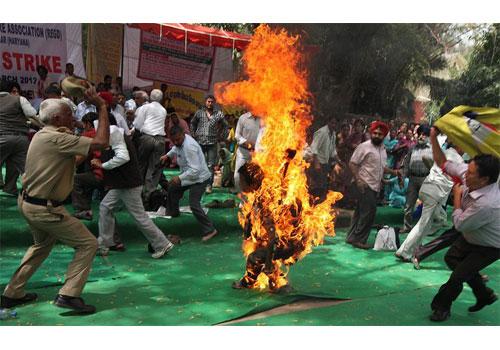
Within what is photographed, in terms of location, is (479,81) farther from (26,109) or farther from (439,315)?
(26,109)

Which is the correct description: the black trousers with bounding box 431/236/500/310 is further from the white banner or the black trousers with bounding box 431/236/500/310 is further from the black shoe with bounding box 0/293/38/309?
the white banner

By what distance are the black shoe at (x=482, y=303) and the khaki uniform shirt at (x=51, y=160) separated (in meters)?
4.13

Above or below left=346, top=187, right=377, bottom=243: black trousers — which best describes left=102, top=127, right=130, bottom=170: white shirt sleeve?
above

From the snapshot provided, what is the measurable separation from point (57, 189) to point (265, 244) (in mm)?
2167

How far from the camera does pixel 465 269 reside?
15.6 feet

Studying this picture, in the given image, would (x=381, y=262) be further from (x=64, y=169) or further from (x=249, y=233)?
(x=64, y=169)

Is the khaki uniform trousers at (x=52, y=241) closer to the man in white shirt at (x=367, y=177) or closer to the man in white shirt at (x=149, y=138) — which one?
the man in white shirt at (x=149, y=138)

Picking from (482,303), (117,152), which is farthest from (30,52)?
(482,303)

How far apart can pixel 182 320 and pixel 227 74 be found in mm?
10511

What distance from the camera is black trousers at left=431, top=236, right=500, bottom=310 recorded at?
477 cm

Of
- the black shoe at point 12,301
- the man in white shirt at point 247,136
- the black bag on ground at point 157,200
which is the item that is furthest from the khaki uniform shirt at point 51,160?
the man in white shirt at point 247,136

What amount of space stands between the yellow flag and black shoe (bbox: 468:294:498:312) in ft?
4.88

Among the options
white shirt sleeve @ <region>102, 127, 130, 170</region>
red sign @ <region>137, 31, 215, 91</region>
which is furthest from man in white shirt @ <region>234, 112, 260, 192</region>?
red sign @ <region>137, 31, 215, 91</region>

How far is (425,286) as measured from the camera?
20.2 ft
